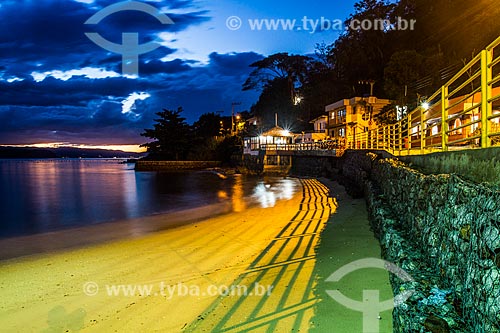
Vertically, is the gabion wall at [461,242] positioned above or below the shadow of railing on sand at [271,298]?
above

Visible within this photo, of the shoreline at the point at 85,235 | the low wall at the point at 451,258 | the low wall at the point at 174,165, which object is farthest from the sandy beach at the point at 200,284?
the low wall at the point at 174,165

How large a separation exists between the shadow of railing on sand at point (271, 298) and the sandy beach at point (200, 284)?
15 millimetres

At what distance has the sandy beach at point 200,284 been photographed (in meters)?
4.61

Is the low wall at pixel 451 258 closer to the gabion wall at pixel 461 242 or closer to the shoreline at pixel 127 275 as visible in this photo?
the gabion wall at pixel 461 242

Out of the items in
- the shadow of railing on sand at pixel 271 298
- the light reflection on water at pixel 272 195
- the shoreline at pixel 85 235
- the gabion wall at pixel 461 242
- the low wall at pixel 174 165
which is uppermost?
the gabion wall at pixel 461 242

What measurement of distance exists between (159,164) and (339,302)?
6050cm

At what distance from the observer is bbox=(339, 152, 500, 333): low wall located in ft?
7.22

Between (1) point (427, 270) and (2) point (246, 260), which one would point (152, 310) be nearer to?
(2) point (246, 260)

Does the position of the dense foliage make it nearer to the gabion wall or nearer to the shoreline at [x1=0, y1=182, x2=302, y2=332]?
the shoreline at [x1=0, y1=182, x2=302, y2=332]

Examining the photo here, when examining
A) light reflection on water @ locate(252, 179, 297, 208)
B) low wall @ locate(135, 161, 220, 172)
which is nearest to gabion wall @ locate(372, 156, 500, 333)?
light reflection on water @ locate(252, 179, 297, 208)

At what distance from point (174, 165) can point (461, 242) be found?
60.9m

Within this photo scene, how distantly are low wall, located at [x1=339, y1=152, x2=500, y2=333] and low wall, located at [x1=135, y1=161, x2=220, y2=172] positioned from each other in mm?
56323

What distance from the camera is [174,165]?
61781 mm

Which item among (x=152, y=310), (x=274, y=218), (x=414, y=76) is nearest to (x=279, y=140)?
(x=414, y=76)
